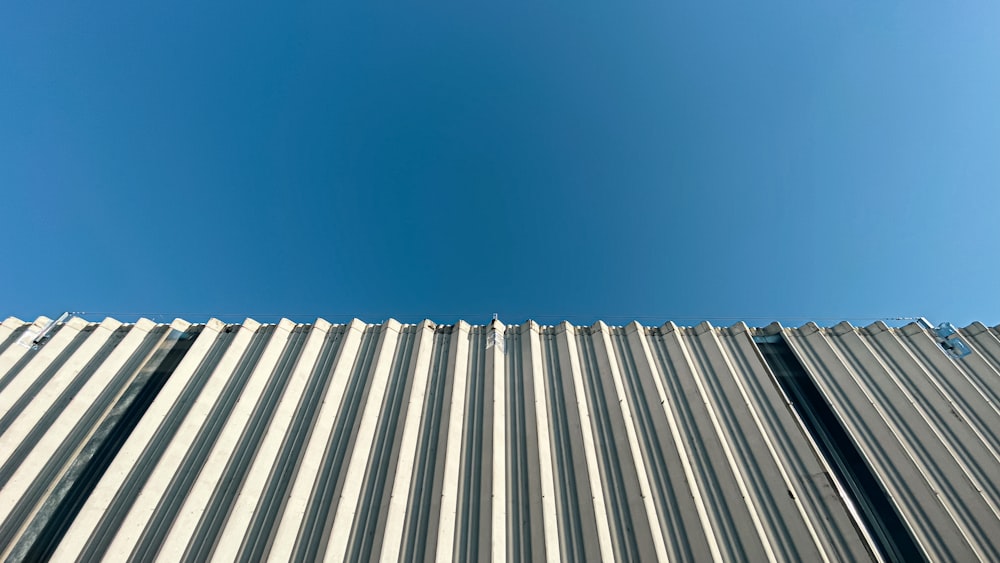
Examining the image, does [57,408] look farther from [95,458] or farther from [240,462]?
[240,462]

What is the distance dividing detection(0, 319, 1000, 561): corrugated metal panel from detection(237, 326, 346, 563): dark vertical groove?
64 millimetres

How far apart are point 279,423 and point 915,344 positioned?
23.8 meters

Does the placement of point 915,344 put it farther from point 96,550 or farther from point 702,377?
point 96,550

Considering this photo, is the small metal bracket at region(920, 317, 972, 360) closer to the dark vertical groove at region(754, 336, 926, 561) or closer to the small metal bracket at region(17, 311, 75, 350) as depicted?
the dark vertical groove at region(754, 336, 926, 561)

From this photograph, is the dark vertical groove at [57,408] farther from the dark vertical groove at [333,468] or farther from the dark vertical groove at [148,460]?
the dark vertical groove at [333,468]

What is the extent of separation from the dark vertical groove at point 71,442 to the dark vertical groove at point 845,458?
20.8m

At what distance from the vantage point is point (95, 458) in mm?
10633

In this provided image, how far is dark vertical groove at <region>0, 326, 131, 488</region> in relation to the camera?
10.1m

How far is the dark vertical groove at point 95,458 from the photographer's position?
8.72 m

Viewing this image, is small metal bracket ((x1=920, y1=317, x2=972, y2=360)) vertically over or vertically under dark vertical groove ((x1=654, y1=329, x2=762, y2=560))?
over

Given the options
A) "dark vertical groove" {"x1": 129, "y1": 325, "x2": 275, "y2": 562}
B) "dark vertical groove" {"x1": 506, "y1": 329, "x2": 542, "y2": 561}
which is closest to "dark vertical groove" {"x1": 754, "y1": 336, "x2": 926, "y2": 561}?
"dark vertical groove" {"x1": 506, "y1": 329, "x2": 542, "y2": 561}

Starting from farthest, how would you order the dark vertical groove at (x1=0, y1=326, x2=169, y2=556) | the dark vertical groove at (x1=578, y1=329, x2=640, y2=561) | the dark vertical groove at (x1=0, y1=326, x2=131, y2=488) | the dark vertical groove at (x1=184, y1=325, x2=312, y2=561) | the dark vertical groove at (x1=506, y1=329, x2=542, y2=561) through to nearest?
the dark vertical groove at (x1=0, y1=326, x2=131, y2=488), the dark vertical groove at (x1=0, y1=326, x2=169, y2=556), the dark vertical groove at (x1=184, y1=325, x2=312, y2=561), the dark vertical groove at (x1=506, y1=329, x2=542, y2=561), the dark vertical groove at (x1=578, y1=329, x2=640, y2=561)

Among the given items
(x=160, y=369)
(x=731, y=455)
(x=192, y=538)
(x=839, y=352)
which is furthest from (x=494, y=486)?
(x=839, y=352)

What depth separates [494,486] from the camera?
9.48 metres
